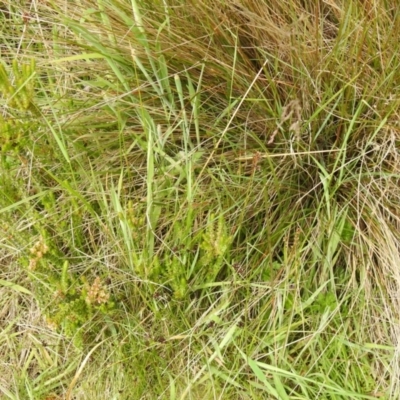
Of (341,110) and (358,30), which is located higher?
(358,30)

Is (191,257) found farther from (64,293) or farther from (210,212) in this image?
(64,293)

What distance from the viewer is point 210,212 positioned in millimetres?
1341

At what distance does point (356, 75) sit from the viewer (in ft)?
4.27

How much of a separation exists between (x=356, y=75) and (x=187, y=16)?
1.25ft

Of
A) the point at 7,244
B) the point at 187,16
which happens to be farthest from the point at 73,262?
the point at 187,16

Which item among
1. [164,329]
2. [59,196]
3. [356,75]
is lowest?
[164,329]

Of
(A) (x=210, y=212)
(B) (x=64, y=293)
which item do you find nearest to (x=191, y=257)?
(A) (x=210, y=212)

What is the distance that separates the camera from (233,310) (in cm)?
136

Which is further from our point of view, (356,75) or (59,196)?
(59,196)

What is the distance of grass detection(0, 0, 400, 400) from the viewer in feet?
4.27

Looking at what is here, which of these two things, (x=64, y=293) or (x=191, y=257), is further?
(x=191, y=257)

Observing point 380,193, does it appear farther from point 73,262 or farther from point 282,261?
point 73,262

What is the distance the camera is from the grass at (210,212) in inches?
51.2

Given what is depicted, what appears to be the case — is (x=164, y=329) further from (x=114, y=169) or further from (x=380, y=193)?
(x=380, y=193)
